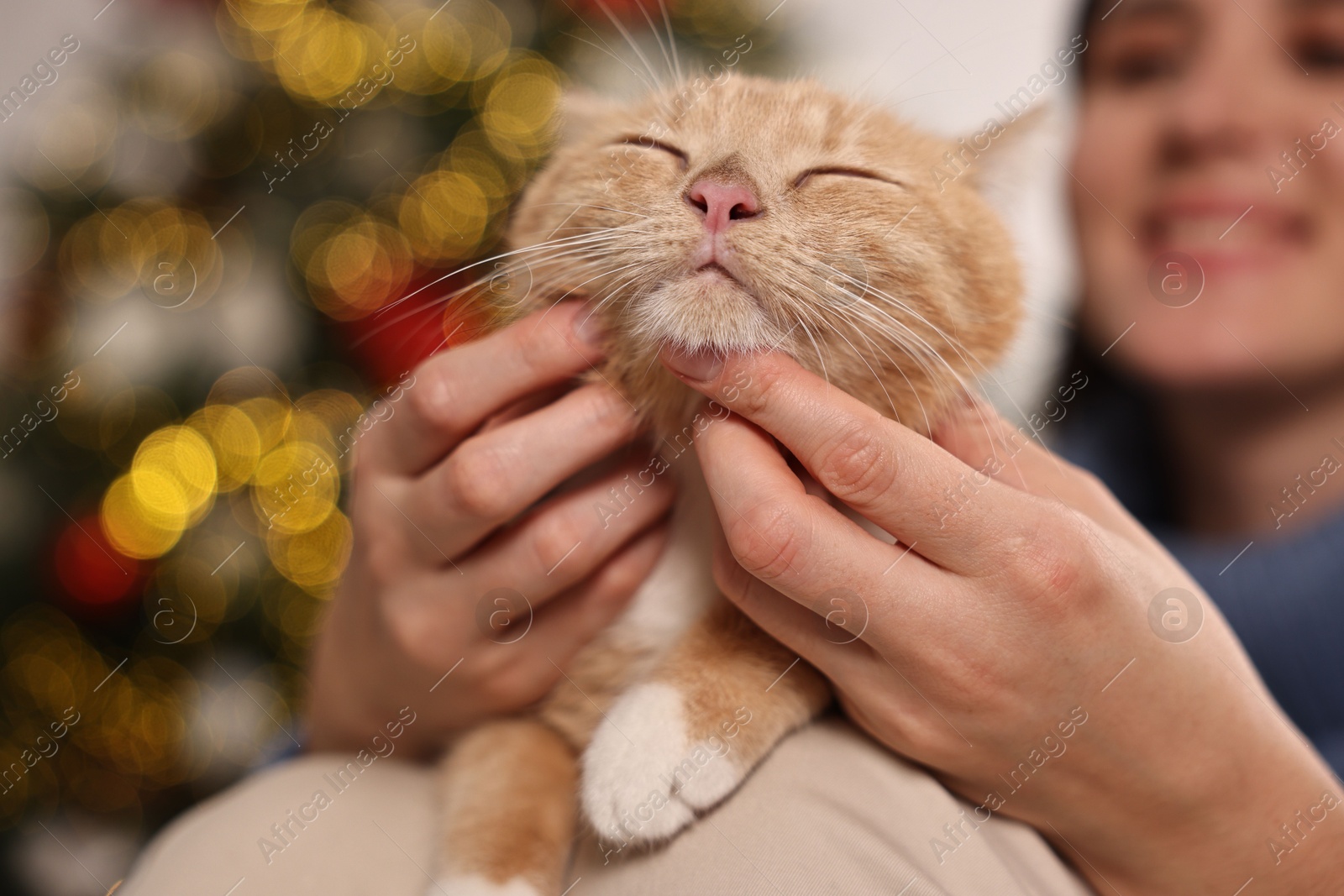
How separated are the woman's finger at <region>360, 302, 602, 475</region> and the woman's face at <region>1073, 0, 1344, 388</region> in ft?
4.13

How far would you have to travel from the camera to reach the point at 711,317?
2.93 ft

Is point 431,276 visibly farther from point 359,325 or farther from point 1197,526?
point 1197,526

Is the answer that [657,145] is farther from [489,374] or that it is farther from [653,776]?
[653,776]

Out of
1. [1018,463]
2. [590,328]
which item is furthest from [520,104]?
[1018,463]

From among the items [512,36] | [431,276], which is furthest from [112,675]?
[512,36]

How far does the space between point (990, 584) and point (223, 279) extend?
2008 mm

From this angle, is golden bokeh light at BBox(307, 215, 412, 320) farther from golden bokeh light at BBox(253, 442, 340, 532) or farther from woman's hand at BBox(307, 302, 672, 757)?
woman's hand at BBox(307, 302, 672, 757)

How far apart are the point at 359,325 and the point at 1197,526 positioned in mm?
2173

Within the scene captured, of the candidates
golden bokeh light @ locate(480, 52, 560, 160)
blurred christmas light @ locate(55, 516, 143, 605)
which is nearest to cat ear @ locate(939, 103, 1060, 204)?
golden bokeh light @ locate(480, 52, 560, 160)

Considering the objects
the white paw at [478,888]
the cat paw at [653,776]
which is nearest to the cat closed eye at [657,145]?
the cat paw at [653,776]

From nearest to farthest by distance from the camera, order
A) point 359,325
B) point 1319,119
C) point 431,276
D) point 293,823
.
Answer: point 293,823 < point 1319,119 < point 431,276 < point 359,325

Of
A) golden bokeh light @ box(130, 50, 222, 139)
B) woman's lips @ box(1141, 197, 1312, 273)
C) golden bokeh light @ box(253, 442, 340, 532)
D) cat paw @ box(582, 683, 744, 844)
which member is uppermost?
golden bokeh light @ box(130, 50, 222, 139)

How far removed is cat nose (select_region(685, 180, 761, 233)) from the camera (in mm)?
888

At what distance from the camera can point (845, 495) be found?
33.4 inches
